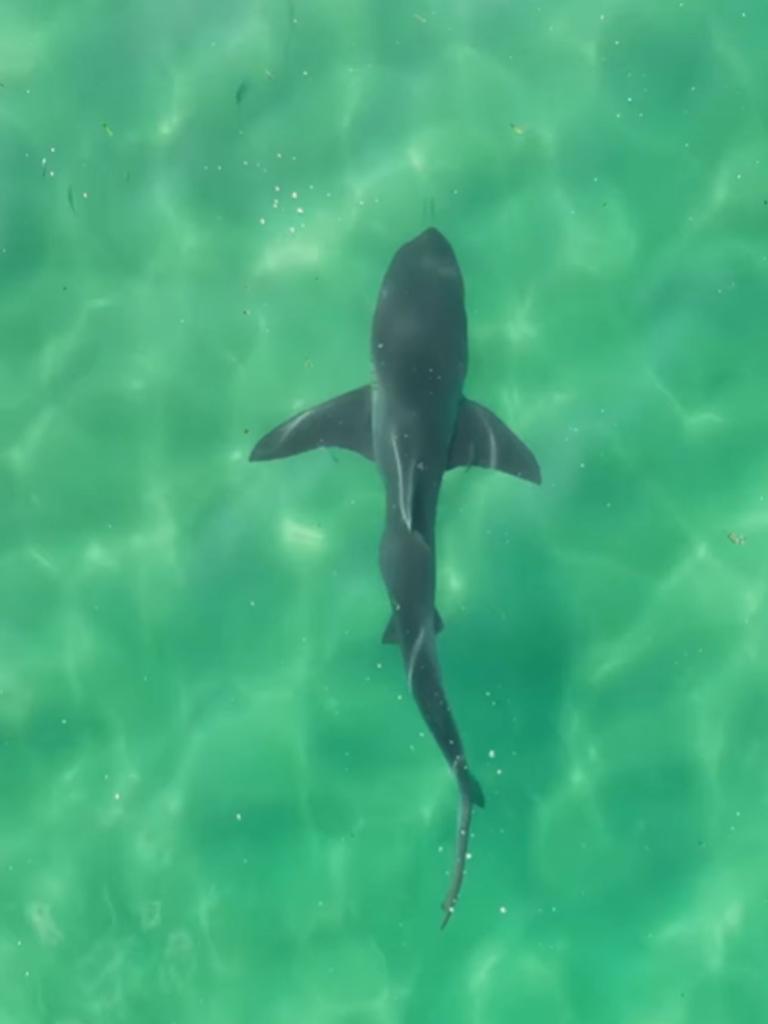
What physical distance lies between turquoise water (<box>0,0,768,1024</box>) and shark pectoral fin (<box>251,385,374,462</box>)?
57cm

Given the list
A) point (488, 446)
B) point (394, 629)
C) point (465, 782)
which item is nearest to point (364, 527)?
point (488, 446)

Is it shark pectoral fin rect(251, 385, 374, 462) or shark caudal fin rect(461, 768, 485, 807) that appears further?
shark pectoral fin rect(251, 385, 374, 462)

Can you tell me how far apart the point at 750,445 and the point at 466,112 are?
9.43 ft

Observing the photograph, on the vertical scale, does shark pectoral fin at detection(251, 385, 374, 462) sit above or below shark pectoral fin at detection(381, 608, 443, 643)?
above

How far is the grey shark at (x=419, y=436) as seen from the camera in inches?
239

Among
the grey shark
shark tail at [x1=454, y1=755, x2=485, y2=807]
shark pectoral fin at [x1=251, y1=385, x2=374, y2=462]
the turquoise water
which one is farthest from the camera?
the turquoise water

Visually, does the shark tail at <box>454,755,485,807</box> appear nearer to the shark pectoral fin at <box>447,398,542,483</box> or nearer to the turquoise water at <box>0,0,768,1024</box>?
the turquoise water at <box>0,0,768,1024</box>

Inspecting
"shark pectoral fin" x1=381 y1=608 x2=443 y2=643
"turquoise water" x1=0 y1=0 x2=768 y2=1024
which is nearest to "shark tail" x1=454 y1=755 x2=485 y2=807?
"shark pectoral fin" x1=381 y1=608 x2=443 y2=643

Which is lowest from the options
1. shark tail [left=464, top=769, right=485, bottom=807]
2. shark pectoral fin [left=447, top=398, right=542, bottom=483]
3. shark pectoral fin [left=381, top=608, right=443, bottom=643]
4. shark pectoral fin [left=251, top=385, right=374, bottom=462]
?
shark tail [left=464, top=769, right=485, bottom=807]

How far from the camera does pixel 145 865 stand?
7.58 m

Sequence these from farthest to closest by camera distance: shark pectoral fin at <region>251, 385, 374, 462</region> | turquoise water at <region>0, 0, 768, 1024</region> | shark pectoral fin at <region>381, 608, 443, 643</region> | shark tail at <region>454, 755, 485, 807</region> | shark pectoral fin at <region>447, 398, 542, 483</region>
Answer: turquoise water at <region>0, 0, 768, 1024</region>, shark pectoral fin at <region>251, 385, 374, 462</region>, shark pectoral fin at <region>447, 398, 542, 483</region>, shark pectoral fin at <region>381, 608, 443, 643</region>, shark tail at <region>454, 755, 485, 807</region>

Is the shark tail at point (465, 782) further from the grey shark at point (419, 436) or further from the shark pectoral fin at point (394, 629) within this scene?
the shark pectoral fin at point (394, 629)

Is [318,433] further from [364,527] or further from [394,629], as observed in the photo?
[394,629]

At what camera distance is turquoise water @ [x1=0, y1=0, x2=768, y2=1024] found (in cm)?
741
